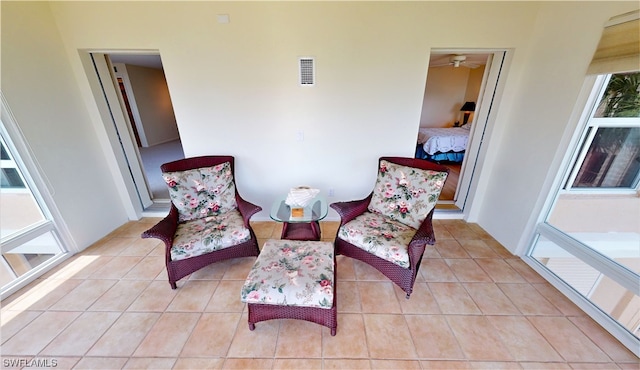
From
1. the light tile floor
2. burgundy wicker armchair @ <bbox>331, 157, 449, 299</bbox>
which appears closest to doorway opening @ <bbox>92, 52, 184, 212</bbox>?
the light tile floor

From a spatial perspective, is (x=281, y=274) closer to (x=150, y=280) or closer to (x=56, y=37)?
(x=150, y=280)

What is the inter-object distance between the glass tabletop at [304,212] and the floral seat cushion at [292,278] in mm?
305

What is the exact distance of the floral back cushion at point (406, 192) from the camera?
Answer: 197 centimetres

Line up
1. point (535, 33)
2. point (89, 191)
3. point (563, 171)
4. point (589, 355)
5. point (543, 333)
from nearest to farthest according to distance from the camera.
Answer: point (589, 355) < point (543, 333) < point (563, 171) < point (535, 33) < point (89, 191)

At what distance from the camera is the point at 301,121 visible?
2447 mm

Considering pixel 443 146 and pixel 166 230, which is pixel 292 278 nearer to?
pixel 166 230

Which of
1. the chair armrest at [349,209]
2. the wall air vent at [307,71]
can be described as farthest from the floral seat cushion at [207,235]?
the wall air vent at [307,71]

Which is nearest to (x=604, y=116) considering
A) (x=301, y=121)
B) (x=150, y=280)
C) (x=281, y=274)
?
(x=301, y=121)

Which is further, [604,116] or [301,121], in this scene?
[301,121]

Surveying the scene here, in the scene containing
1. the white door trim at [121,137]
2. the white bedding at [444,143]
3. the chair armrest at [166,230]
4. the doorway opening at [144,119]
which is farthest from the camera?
the white bedding at [444,143]

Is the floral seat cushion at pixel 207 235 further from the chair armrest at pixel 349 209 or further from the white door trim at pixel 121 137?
the white door trim at pixel 121 137

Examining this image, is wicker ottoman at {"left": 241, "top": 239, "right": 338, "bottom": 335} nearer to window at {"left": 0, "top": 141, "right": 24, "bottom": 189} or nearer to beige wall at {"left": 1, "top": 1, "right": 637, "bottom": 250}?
beige wall at {"left": 1, "top": 1, "right": 637, "bottom": 250}

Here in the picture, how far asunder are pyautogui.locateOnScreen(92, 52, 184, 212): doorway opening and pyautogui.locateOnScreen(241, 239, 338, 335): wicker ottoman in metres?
2.28

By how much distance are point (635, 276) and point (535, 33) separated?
2.08 m
